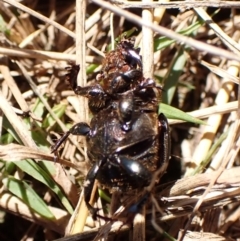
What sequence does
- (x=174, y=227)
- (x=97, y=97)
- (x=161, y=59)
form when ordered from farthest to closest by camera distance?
(x=161, y=59) < (x=174, y=227) < (x=97, y=97)

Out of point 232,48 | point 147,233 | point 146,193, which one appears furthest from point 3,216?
point 232,48

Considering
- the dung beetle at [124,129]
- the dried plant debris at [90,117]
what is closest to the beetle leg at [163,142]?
the dung beetle at [124,129]

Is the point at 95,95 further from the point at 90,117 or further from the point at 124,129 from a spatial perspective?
the point at 90,117

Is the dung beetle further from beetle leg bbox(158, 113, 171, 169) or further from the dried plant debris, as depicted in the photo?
the dried plant debris

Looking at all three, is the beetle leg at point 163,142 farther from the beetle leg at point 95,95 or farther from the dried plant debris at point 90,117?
the beetle leg at point 95,95

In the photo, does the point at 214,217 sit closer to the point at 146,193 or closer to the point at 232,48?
the point at 146,193

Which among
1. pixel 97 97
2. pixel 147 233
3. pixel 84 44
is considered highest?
pixel 84 44
